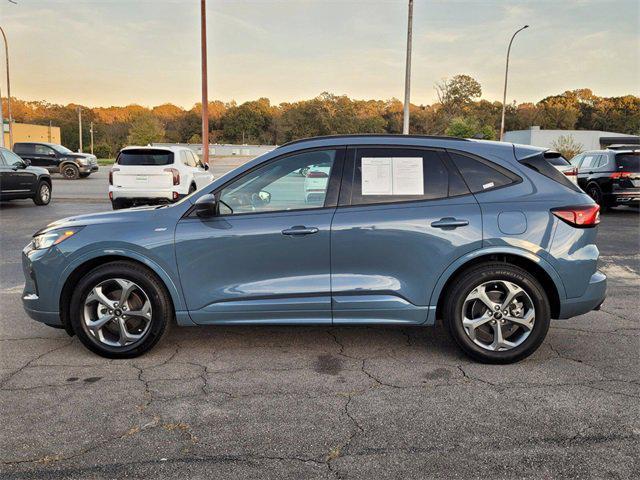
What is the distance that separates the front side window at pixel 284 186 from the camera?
4.25 m

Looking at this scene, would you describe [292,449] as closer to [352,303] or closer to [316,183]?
[352,303]

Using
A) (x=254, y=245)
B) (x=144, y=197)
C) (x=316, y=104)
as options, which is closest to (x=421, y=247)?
(x=254, y=245)

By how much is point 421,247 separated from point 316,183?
3.01ft

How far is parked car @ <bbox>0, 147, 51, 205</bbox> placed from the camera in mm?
14445

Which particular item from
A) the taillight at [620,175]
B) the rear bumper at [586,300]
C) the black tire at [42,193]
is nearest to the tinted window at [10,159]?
the black tire at [42,193]

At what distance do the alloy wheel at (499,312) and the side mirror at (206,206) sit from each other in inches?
77.6

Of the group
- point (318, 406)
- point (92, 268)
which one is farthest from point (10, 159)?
point (318, 406)

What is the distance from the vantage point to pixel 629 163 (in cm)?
1412

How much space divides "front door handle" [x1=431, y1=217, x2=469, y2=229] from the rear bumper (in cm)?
95

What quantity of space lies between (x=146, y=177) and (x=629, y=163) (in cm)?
1189

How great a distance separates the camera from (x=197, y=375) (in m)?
4.04

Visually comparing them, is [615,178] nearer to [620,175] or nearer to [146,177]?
[620,175]

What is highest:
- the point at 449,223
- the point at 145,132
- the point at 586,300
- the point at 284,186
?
the point at 145,132

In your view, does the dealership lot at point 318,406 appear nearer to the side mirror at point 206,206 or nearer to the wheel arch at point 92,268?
the wheel arch at point 92,268
